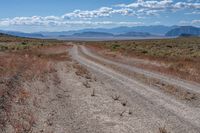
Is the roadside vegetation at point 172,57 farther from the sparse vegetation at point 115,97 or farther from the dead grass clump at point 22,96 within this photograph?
the dead grass clump at point 22,96

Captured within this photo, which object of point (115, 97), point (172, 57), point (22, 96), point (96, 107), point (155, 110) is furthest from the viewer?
point (172, 57)

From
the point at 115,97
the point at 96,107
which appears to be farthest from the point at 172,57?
the point at 96,107

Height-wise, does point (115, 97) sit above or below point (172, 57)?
above

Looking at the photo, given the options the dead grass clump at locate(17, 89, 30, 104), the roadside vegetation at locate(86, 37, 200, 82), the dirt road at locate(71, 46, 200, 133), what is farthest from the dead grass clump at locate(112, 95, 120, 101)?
the roadside vegetation at locate(86, 37, 200, 82)

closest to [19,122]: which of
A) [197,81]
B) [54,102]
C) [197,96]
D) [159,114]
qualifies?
[54,102]

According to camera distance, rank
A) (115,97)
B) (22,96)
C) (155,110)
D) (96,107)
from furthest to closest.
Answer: (115,97) < (22,96) < (96,107) < (155,110)

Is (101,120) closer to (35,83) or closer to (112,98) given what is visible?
(112,98)

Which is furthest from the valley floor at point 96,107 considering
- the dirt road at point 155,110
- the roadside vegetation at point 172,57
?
the roadside vegetation at point 172,57

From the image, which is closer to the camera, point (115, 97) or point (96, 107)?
point (96, 107)

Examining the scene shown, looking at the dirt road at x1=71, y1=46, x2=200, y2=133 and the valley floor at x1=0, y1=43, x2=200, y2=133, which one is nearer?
the valley floor at x1=0, y1=43, x2=200, y2=133

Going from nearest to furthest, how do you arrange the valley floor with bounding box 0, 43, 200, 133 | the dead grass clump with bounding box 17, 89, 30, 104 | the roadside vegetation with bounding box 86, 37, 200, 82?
the valley floor with bounding box 0, 43, 200, 133 < the dead grass clump with bounding box 17, 89, 30, 104 < the roadside vegetation with bounding box 86, 37, 200, 82

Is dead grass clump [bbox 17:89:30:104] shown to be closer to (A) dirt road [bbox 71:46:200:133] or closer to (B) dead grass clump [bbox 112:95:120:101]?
(B) dead grass clump [bbox 112:95:120:101]

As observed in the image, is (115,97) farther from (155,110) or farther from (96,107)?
(155,110)

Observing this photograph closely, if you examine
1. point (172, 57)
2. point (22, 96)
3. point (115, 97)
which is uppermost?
point (22, 96)
